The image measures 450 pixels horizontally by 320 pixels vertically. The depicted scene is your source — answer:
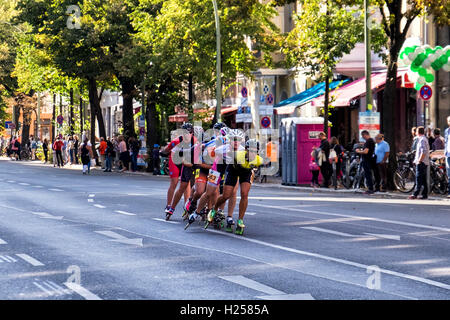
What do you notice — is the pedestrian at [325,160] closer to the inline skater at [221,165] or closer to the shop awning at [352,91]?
the shop awning at [352,91]

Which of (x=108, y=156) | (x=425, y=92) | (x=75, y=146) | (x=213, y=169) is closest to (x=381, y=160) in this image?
(x=425, y=92)

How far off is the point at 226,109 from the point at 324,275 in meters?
44.4

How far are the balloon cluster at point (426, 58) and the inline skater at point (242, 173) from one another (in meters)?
12.0

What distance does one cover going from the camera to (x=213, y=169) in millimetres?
16688

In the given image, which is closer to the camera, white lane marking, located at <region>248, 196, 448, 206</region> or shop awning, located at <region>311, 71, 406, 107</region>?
white lane marking, located at <region>248, 196, 448, 206</region>

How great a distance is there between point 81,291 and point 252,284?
1710mm

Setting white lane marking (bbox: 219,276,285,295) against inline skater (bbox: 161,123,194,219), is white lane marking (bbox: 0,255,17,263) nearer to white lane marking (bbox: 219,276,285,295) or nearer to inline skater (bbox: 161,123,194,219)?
white lane marking (bbox: 219,276,285,295)

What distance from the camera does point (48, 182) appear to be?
36344mm

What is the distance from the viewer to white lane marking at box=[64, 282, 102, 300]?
9.31m

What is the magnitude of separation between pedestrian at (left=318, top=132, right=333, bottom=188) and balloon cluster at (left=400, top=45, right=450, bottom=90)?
450 cm

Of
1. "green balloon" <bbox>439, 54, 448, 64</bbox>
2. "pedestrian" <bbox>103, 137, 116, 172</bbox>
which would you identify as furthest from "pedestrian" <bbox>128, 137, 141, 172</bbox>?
"green balloon" <bbox>439, 54, 448, 64</bbox>

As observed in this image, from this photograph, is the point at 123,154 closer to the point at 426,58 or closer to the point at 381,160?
the point at 381,160

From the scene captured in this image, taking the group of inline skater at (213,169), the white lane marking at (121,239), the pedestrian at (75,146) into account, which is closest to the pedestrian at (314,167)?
the group of inline skater at (213,169)
